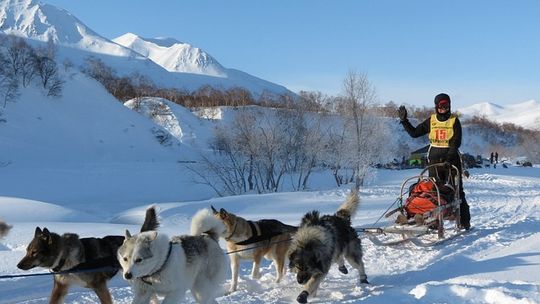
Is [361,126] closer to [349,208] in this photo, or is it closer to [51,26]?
[349,208]

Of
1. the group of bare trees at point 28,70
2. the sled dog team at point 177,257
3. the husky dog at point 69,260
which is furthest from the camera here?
the group of bare trees at point 28,70

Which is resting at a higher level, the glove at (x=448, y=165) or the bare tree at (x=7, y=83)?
the bare tree at (x=7, y=83)

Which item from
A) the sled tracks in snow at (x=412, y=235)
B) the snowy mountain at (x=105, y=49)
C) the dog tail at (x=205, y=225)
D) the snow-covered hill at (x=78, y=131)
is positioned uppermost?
the snowy mountain at (x=105, y=49)

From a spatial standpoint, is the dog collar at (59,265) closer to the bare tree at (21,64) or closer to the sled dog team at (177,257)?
the sled dog team at (177,257)

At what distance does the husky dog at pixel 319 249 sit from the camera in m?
5.25

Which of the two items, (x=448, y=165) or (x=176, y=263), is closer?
(x=176, y=263)

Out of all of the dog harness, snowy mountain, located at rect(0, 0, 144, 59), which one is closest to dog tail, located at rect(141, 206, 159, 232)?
the dog harness

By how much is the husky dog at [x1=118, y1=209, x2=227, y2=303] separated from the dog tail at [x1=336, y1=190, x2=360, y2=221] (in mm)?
1856

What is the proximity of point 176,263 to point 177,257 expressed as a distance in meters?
0.05

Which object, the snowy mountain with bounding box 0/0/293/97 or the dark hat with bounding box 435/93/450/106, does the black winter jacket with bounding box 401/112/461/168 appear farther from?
the snowy mountain with bounding box 0/0/293/97

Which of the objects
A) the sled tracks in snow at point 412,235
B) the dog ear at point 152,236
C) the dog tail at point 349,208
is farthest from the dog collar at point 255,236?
the dog ear at point 152,236

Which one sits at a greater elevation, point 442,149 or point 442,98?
point 442,98

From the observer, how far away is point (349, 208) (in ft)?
21.8

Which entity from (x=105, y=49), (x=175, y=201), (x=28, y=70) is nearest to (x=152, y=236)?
(x=175, y=201)
